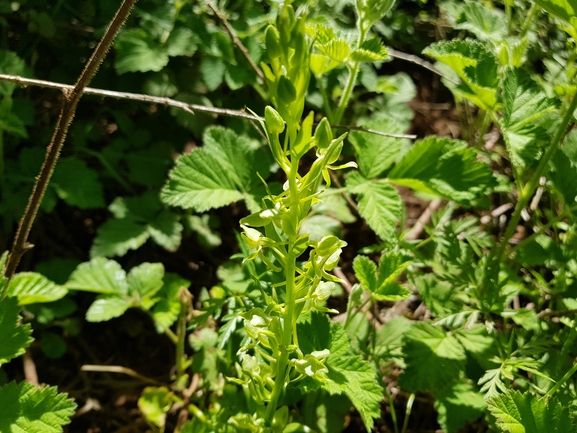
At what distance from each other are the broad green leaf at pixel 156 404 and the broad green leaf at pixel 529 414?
103 cm

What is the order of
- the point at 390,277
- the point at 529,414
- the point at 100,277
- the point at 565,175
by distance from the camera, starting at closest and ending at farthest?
the point at 529,414, the point at 390,277, the point at 565,175, the point at 100,277

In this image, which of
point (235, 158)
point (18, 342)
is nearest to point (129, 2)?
point (235, 158)

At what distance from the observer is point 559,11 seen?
1217 millimetres

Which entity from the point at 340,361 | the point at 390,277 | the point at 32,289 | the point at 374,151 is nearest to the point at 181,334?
the point at 32,289

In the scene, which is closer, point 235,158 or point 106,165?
point 235,158

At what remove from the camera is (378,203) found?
4.84 ft

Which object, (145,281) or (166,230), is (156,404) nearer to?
(145,281)

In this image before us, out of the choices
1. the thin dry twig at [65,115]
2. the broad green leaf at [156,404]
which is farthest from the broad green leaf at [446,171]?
the broad green leaf at [156,404]

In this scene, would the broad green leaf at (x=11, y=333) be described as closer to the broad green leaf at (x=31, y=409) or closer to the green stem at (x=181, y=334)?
the broad green leaf at (x=31, y=409)

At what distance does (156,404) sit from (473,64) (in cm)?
152

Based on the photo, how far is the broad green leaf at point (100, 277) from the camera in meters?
1.57

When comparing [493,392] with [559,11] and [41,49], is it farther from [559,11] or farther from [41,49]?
[41,49]

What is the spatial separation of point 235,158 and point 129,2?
65cm

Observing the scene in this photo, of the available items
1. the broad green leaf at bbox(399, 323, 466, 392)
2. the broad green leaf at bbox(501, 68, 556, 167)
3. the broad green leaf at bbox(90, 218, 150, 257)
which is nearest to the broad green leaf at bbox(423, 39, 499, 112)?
the broad green leaf at bbox(501, 68, 556, 167)
